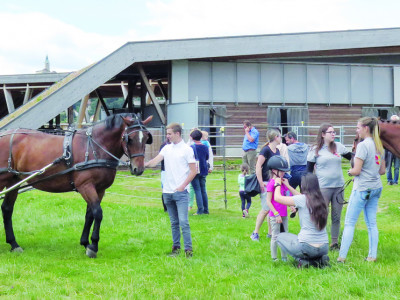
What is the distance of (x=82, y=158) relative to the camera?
26.7 ft

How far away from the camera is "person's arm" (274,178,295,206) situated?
22.1ft

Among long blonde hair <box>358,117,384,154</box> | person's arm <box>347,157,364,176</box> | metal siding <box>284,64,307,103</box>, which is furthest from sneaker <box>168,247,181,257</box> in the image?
metal siding <box>284,64,307,103</box>

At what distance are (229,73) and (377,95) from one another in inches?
352

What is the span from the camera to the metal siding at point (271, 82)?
2855cm

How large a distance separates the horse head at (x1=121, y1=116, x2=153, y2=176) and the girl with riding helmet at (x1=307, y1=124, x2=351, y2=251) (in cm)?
257

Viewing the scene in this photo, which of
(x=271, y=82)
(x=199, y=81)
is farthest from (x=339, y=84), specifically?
(x=199, y=81)

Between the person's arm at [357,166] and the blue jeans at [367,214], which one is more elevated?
the person's arm at [357,166]

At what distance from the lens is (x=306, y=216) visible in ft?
21.9

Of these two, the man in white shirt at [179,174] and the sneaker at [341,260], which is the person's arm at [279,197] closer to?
the sneaker at [341,260]

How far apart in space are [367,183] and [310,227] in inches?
41.8

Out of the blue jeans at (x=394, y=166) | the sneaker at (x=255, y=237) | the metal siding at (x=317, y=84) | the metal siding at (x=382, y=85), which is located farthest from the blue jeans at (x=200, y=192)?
the metal siding at (x=382, y=85)

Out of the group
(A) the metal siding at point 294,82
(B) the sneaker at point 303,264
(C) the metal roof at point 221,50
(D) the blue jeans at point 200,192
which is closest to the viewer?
(B) the sneaker at point 303,264

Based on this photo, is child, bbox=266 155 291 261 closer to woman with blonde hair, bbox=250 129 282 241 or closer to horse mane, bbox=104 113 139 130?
woman with blonde hair, bbox=250 129 282 241

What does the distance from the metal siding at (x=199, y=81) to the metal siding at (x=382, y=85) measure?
32.2 ft
